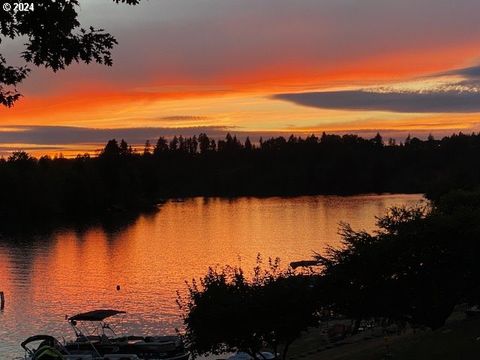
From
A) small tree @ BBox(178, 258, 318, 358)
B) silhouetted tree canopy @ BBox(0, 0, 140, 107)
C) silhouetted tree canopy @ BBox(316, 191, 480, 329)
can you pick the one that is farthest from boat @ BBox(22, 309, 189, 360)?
silhouetted tree canopy @ BBox(0, 0, 140, 107)

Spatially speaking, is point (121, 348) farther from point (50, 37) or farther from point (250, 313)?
point (50, 37)

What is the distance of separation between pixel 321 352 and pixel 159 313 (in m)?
20.3

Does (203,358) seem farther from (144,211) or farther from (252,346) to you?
(144,211)

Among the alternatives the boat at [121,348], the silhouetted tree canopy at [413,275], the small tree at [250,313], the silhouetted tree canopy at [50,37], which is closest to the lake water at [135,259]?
the boat at [121,348]

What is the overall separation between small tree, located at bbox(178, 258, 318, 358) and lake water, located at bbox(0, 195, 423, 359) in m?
17.0

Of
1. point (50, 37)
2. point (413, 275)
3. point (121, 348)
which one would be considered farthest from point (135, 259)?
point (50, 37)

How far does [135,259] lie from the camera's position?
8912 centimetres

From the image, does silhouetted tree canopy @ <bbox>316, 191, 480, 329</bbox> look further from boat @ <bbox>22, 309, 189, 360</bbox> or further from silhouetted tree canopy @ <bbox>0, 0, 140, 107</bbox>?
silhouetted tree canopy @ <bbox>0, 0, 140, 107</bbox>

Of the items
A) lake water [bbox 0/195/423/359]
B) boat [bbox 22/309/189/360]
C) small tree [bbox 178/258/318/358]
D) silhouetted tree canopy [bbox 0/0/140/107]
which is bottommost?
lake water [bbox 0/195/423/359]

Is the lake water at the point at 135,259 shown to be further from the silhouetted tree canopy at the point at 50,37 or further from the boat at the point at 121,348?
the silhouetted tree canopy at the point at 50,37

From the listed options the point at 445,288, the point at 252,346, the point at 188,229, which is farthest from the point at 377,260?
the point at 188,229

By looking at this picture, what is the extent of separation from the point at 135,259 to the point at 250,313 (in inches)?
2417

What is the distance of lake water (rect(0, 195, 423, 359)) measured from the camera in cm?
5572

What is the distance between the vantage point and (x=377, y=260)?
3394cm
